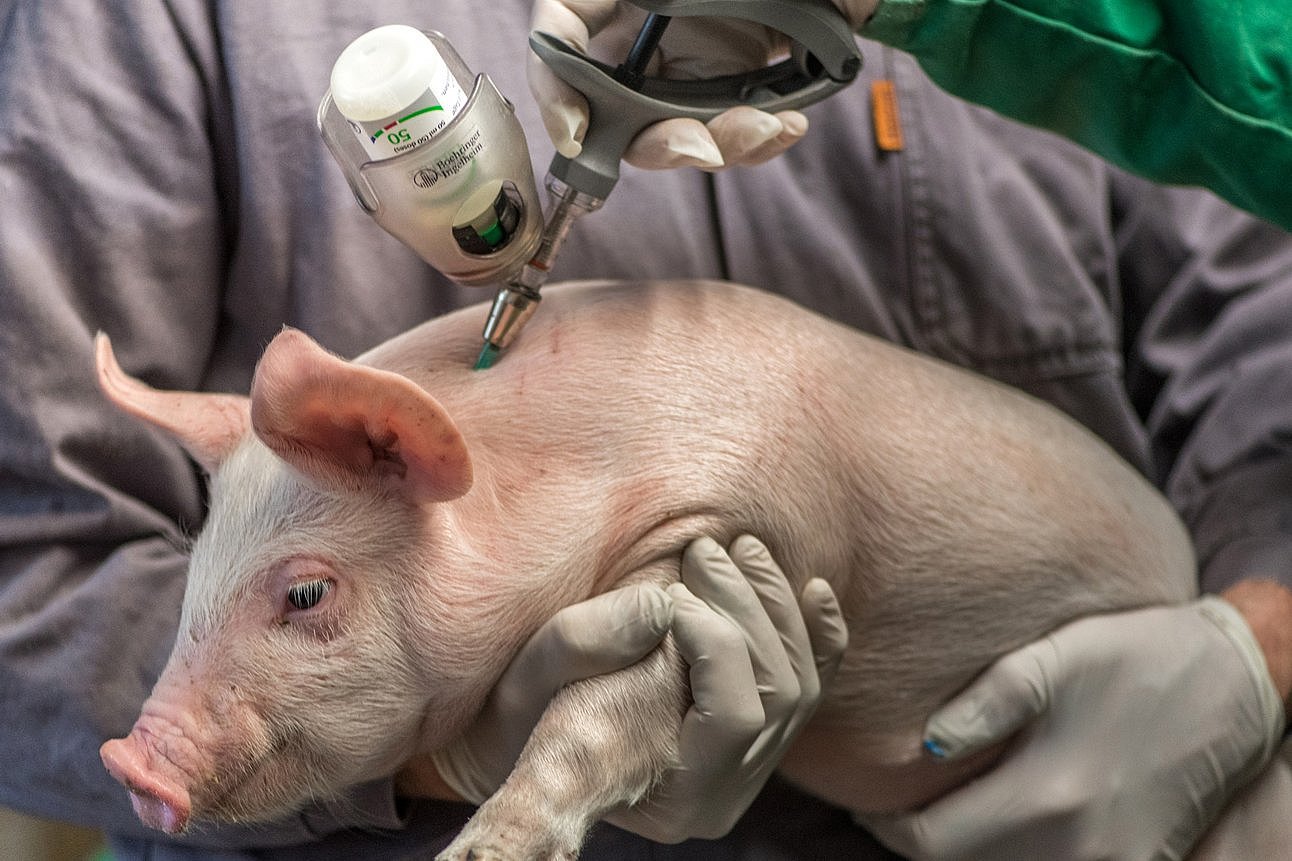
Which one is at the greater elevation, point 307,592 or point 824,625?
point 307,592

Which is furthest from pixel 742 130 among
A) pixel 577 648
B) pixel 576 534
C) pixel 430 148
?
pixel 577 648

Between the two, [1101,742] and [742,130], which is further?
[1101,742]

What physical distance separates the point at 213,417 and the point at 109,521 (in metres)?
0.30

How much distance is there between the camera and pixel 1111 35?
1.27m

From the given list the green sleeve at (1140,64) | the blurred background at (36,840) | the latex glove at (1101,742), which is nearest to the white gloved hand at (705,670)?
the latex glove at (1101,742)

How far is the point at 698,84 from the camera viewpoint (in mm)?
1230

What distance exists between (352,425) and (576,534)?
0.91 ft

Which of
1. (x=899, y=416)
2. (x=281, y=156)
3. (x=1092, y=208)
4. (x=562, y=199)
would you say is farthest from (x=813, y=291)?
(x=281, y=156)

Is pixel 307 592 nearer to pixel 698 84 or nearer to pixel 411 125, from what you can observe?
pixel 411 125

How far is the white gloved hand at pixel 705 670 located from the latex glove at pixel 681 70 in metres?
0.44

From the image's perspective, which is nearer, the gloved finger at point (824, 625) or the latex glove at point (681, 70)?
the latex glove at point (681, 70)

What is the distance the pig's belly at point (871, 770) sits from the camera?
1472 millimetres

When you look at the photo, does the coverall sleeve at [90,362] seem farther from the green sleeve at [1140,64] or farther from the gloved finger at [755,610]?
the green sleeve at [1140,64]

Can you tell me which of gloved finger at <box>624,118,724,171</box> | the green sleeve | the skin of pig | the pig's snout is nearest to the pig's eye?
the skin of pig
